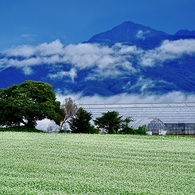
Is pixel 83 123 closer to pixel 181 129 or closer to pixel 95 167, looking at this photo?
pixel 181 129

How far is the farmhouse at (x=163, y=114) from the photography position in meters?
62.1

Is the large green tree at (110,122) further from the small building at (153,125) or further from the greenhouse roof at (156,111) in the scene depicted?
the greenhouse roof at (156,111)

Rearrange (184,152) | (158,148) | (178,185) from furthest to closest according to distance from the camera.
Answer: (158,148), (184,152), (178,185)

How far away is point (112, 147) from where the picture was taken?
32.2 meters

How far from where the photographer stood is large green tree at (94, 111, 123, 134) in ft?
180

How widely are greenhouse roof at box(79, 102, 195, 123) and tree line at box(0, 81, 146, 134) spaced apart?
1037 cm

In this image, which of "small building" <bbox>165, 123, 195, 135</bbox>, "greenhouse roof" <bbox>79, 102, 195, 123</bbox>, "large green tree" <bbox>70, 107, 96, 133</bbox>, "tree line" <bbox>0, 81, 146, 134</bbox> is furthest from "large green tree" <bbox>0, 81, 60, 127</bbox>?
"small building" <bbox>165, 123, 195, 135</bbox>

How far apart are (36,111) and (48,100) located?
7.42 ft

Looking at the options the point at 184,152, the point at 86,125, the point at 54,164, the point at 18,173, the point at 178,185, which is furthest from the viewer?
the point at 86,125

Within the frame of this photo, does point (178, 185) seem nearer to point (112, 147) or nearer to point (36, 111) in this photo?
point (112, 147)

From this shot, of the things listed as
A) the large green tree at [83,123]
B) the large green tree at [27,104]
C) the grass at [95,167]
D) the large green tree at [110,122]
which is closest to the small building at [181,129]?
the large green tree at [110,122]

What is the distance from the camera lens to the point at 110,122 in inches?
2174

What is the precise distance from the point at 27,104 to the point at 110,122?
30.3 feet

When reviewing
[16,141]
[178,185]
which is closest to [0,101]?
[16,141]
